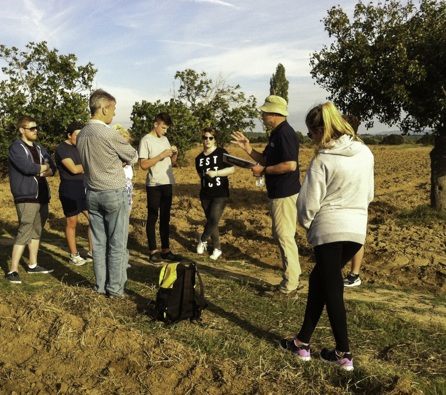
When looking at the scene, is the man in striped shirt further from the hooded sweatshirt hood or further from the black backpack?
the hooded sweatshirt hood

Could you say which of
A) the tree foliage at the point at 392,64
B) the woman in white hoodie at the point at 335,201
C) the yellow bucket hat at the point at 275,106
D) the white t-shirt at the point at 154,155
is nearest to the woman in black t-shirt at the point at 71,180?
the white t-shirt at the point at 154,155

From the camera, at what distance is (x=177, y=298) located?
446cm

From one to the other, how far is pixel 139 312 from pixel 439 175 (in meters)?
8.27

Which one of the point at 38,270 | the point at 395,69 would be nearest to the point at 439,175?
the point at 395,69

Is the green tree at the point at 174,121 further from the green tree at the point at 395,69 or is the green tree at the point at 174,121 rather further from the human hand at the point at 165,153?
the human hand at the point at 165,153

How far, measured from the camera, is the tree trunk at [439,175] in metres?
10.4

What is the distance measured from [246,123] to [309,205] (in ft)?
66.1

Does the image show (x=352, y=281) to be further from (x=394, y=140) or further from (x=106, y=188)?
(x=394, y=140)

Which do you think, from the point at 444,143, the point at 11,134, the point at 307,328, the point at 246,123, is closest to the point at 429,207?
the point at 444,143


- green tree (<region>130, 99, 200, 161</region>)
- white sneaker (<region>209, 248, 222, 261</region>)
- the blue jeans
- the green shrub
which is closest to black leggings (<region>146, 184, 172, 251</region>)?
white sneaker (<region>209, 248, 222, 261</region>)

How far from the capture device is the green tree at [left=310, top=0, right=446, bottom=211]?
944cm

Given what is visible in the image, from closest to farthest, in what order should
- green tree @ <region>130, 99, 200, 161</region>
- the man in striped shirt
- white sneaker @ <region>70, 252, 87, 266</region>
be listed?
the man in striped shirt → white sneaker @ <region>70, 252, 87, 266</region> → green tree @ <region>130, 99, 200, 161</region>

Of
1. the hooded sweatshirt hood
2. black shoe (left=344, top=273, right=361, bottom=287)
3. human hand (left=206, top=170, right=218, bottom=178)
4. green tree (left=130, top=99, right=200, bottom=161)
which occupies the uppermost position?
green tree (left=130, top=99, right=200, bottom=161)

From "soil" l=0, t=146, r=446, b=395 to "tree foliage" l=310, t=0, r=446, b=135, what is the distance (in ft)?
7.95
